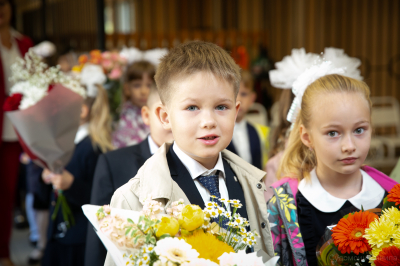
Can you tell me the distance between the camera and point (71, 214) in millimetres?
2684

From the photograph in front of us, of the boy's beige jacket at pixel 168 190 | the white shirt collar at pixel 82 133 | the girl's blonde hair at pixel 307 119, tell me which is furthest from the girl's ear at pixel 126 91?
the boy's beige jacket at pixel 168 190

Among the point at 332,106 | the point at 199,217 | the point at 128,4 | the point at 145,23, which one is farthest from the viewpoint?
the point at 128,4

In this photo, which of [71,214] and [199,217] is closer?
[199,217]

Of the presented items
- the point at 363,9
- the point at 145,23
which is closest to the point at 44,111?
the point at 363,9

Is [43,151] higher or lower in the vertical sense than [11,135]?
higher

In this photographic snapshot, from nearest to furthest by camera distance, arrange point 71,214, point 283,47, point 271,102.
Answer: point 71,214 < point 271,102 < point 283,47

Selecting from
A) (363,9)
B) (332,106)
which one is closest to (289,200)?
(332,106)

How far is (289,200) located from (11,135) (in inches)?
99.6

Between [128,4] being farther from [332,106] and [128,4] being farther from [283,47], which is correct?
[332,106]

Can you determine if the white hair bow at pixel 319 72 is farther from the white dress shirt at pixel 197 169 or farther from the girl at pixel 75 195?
the girl at pixel 75 195

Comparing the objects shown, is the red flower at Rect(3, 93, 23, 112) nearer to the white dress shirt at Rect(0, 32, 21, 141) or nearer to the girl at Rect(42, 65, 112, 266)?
the girl at Rect(42, 65, 112, 266)

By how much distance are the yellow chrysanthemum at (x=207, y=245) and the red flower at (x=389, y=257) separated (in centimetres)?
49

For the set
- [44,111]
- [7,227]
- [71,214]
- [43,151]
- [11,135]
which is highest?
[44,111]

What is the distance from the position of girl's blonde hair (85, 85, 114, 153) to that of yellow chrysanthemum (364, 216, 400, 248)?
193cm
